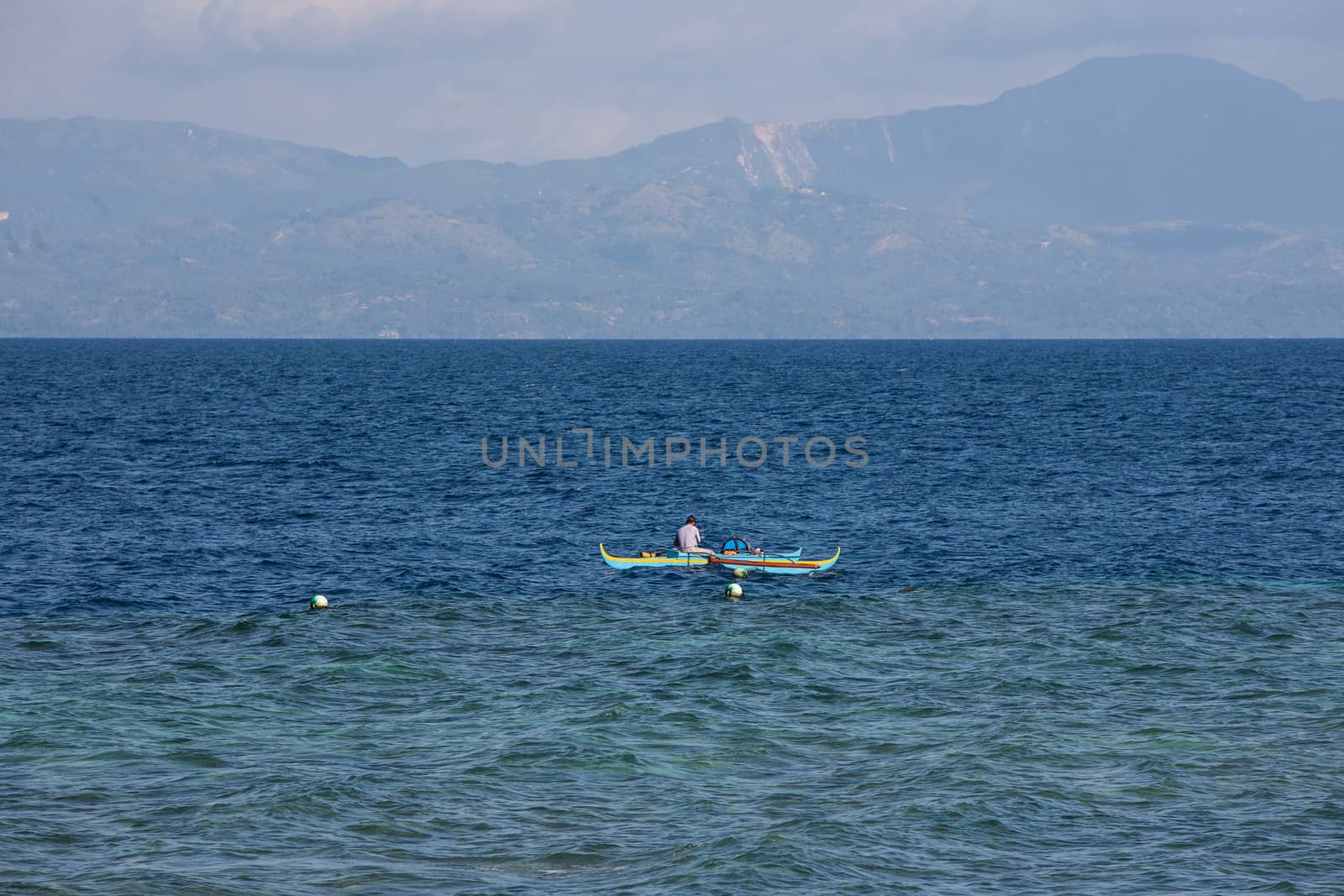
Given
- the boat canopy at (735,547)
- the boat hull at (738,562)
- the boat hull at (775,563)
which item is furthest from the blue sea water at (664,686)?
the boat canopy at (735,547)

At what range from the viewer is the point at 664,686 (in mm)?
35594

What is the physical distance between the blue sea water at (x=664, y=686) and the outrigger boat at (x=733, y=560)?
0.94 meters

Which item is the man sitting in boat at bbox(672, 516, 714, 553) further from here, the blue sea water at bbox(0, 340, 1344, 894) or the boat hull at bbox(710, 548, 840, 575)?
the blue sea water at bbox(0, 340, 1344, 894)

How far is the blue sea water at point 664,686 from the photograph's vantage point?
24.7 m

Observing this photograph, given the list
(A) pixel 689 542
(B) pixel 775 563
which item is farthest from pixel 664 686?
(A) pixel 689 542

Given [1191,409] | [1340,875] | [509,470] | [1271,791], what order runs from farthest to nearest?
[1191,409], [509,470], [1271,791], [1340,875]

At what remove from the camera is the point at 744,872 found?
23797 mm

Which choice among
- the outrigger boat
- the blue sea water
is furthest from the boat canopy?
the blue sea water

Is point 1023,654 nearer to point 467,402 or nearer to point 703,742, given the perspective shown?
point 703,742

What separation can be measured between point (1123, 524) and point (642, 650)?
Answer: 32.2 metres

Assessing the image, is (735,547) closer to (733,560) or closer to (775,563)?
(733,560)

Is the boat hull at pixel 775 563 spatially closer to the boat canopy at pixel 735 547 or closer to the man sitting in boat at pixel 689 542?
the boat canopy at pixel 735 547

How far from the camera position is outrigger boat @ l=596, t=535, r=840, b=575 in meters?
52.9

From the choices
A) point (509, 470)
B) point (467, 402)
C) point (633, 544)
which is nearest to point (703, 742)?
point (633, 544)
